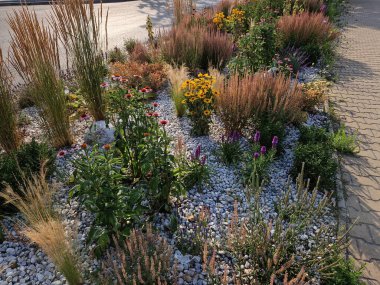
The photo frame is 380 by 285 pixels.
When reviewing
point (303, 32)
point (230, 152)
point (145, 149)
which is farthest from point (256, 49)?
point (145, 149)

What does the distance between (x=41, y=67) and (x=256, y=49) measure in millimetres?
3522

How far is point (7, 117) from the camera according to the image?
3330 mm

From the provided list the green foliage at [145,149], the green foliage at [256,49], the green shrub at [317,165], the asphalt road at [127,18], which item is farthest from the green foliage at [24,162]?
the asphalt road at [127,18]

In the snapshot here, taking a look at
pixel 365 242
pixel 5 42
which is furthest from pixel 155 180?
pixel 5 42

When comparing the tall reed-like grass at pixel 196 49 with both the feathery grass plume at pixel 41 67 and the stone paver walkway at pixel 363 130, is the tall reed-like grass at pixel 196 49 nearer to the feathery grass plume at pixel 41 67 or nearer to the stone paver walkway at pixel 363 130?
the stone paver walkway at pixel 363 130

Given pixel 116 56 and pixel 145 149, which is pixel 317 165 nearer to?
pixel 145 149

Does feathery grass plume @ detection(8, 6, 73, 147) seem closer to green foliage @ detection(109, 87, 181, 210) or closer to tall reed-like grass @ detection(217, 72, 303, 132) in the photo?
green foliage @ detection(109, 87, 181, 210)

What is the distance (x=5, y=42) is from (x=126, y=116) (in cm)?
733


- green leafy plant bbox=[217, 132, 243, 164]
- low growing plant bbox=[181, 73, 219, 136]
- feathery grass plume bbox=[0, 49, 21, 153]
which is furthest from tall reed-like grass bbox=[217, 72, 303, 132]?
feathery grass plume bbox=[0, 49, 21, 153]

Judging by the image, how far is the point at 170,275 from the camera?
2.38 m

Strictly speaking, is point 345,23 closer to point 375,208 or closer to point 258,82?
point 258,82

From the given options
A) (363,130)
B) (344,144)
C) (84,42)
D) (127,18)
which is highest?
(84,42)

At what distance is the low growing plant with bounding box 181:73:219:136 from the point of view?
3.89m

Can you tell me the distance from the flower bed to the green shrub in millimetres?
17
